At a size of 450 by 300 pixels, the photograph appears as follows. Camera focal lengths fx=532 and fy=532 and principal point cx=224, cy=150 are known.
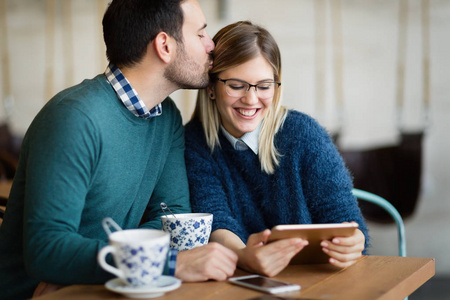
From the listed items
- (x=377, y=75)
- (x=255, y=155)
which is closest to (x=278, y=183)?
(x=255, y=155)

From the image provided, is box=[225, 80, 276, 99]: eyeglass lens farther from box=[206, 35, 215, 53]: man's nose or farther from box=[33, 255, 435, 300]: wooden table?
box=[33, 255, 435, 300]: wooden table

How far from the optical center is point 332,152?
168 centimetres

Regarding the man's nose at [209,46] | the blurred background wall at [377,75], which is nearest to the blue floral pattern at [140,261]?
the man's nose at [209,46]

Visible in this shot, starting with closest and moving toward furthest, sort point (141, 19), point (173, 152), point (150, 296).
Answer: point (150, 296) → point (141, 19) → point (173, 152)

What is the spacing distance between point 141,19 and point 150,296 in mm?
881

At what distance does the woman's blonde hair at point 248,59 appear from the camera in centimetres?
172

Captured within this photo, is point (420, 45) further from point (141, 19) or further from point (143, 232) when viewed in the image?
point (143, 232)

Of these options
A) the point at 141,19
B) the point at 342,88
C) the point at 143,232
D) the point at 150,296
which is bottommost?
the point at 150,296

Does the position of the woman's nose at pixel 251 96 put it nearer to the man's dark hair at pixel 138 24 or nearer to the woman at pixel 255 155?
the woman at pixel 255 155

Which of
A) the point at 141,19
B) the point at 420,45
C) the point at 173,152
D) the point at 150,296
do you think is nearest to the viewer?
the point at 150,296

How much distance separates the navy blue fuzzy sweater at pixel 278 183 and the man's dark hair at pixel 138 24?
383 mm

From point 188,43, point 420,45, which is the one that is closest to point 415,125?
point 420,45

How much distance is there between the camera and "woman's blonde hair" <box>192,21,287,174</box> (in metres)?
1.72

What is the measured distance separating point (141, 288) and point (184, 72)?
0.82m
